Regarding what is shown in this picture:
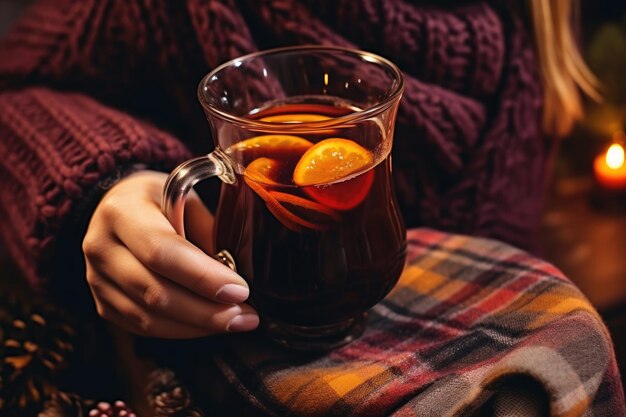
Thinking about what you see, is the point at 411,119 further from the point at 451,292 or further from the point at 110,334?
the point at 110,334

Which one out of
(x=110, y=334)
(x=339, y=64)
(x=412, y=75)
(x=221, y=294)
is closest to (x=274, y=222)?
(x=221, y=294)

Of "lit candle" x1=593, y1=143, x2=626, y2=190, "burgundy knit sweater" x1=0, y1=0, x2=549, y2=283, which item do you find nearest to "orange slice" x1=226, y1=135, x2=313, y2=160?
"burgundy knit sweater" x1=0, y1=0, x2=549, y2=283

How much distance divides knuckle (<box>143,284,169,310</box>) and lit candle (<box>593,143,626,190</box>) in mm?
993

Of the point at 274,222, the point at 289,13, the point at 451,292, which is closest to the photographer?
the point at 274,222

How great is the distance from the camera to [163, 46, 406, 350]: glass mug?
21.4 inches

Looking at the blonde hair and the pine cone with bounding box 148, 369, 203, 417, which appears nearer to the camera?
the pine cone with bounding box 148, 369, 203, 417

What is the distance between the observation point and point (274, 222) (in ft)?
1.84

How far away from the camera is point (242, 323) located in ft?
1.92

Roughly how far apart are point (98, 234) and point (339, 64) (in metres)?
0.26

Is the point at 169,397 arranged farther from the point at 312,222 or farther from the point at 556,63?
the point at 556,63

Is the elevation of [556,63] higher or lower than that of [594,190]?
higher

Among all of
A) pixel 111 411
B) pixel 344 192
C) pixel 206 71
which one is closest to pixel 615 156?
pixel 206 71

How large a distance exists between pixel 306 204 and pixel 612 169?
98cm

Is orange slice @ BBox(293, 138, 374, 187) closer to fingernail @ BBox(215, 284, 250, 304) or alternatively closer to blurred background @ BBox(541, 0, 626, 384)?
fingernail @ BBox(215, 284, 250, 304)
